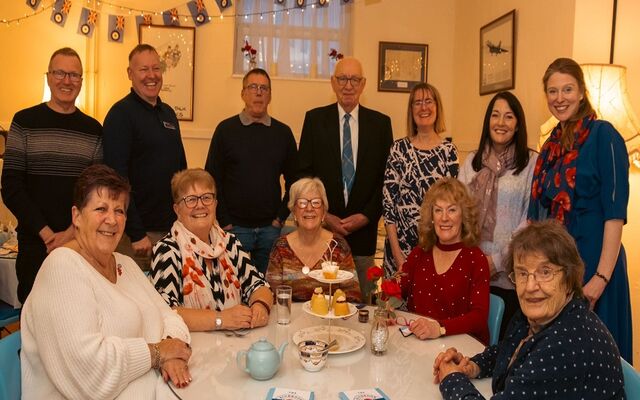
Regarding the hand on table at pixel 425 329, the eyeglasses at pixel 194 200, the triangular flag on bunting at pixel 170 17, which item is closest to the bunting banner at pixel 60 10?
the triangular flag on bunting at pixel 170 17

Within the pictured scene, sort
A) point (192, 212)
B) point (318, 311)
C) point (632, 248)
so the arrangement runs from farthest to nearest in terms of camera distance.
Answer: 1. point (632, 248)
2. point (192, 212)
3. point (318, 311)

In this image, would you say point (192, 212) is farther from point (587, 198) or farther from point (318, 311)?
point (587, 198)

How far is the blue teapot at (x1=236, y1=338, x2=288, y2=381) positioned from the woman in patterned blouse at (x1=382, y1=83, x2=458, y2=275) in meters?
1.56

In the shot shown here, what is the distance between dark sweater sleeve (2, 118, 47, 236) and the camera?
264 centimetres

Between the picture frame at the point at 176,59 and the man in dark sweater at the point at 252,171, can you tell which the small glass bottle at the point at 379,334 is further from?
the picture frame at the point at 176,59

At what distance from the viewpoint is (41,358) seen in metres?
1.54

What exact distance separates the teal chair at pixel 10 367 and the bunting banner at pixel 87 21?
413 cm

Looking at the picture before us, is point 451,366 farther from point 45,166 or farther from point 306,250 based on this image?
point 45,166

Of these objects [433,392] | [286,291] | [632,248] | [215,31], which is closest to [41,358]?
[286,291]

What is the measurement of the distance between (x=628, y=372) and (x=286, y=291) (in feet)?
3.69

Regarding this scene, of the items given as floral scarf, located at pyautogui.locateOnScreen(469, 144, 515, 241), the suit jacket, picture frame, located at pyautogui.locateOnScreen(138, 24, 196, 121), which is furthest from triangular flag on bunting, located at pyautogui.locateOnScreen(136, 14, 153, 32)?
floral scarf, located at pyautogui.locateOnScreen(469, 144, 515, 241)

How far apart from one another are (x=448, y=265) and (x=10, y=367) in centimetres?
164

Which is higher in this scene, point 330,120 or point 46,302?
point 330,120

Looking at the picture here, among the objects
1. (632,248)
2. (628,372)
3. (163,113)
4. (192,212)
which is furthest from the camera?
(632,248)
